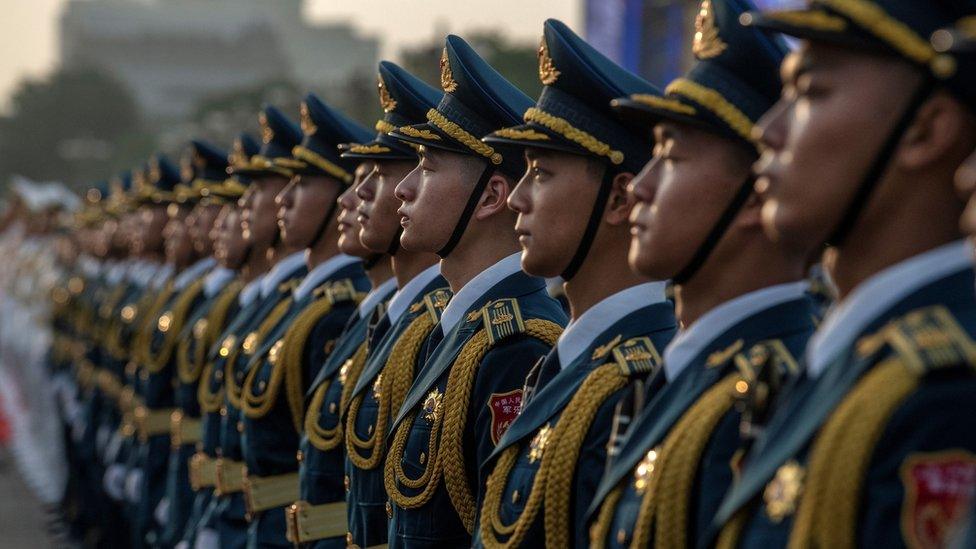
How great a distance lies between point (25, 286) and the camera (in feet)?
69.2

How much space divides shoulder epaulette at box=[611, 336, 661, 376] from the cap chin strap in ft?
3.91

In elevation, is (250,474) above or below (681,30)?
below

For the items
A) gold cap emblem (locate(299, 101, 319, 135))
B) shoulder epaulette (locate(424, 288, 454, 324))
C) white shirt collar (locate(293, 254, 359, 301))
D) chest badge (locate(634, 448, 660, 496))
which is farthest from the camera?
gold cap emblem (locate(299, 101, 319, 135))

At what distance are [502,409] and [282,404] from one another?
218cm

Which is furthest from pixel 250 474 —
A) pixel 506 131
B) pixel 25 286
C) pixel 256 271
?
pixel 25 286

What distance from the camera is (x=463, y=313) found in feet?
16.6

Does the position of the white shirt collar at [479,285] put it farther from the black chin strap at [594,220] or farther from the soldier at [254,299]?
the soldier at [254,299]

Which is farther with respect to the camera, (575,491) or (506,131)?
(506,131)

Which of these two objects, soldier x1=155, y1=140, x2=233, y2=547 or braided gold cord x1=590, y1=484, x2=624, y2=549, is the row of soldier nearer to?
braided gold cord x1=590, y1=484, x2=624, y2=549

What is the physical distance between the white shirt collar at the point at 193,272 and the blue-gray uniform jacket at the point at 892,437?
7879 millimetres

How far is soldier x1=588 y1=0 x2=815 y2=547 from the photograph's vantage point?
10.9 ft

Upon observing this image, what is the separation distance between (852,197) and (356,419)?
2.94 m

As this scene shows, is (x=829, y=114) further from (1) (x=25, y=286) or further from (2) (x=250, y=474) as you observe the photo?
(1) (x=25, y=286)

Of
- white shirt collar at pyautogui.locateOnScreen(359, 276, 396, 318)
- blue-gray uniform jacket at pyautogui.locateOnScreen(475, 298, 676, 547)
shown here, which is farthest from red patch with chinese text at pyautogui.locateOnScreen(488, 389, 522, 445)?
white shirt collar at pyautogui.locateOnScreen(359, 276, 396, 318)
